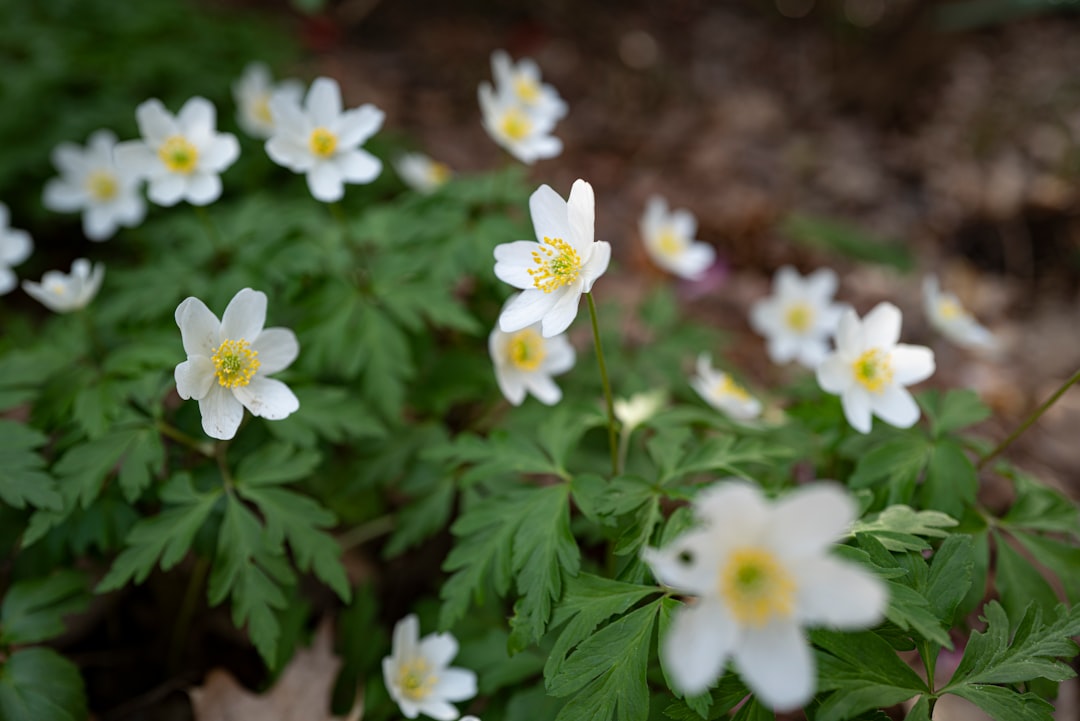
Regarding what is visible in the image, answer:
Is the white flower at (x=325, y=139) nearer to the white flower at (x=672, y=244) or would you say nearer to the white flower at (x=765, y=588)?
the white flower at (x=672, y=244)

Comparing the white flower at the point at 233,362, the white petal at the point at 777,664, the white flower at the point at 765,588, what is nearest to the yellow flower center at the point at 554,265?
the white flower at the point at 233,362

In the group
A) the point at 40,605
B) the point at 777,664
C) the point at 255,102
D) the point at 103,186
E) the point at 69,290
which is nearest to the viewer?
the point at 777,664

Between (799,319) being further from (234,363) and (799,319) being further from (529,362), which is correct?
Result: (234,363)

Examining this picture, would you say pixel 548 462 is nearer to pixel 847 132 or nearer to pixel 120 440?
pixel 120 440

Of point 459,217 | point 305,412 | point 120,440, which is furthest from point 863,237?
point 120,440

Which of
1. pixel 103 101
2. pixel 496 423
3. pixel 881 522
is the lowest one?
pixel 496 423

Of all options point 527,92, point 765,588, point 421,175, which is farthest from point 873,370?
point 421,175
